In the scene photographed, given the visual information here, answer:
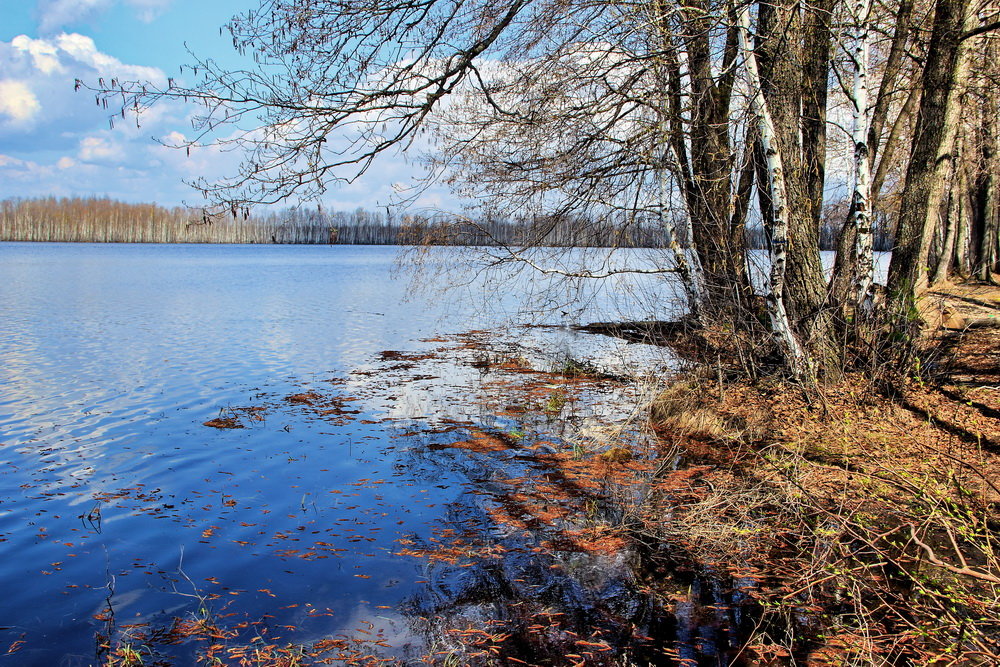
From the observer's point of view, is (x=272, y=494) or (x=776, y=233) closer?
(x=272, y=494)

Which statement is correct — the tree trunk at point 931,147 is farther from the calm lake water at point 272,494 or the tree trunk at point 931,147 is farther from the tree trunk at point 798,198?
the calm lake water at point 272,494

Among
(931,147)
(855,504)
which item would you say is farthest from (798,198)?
(855,504)

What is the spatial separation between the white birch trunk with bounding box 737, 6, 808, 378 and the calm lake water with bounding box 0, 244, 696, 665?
2.53 m

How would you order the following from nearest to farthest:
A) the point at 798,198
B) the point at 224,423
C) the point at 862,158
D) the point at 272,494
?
the point at 272,494
the point at 862,158
the point at 798,198
the point at 224,423

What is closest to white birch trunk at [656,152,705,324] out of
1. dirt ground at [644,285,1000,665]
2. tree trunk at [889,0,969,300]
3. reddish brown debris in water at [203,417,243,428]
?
dirt ground at [644,285,1000,665]

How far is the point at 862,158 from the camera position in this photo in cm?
816

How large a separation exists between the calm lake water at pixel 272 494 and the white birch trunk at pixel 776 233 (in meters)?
2.53

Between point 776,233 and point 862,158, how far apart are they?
4.43 ft

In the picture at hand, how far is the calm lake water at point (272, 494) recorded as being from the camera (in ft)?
14.8

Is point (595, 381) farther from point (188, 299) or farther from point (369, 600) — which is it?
point (188, 299)

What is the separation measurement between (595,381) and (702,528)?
6.84 metres

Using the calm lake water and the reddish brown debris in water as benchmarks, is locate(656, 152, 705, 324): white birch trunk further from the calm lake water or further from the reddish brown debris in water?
the reddish brown debris in water

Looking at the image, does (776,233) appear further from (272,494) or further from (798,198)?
(272,494)

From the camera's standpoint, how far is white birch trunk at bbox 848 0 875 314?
788 cm
